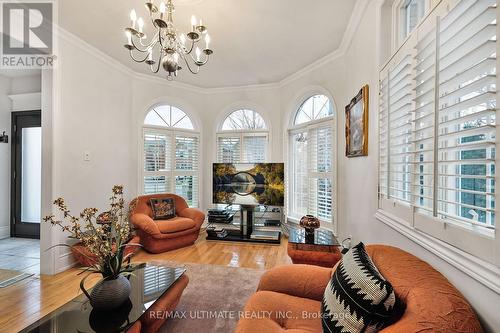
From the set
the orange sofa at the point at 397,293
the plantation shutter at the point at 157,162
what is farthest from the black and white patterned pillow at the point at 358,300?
the plantation shutter at the point at 157,162

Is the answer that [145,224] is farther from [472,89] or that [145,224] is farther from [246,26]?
[472,89]

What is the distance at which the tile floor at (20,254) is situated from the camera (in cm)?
273

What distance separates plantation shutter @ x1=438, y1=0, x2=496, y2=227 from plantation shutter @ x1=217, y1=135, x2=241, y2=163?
3551mm

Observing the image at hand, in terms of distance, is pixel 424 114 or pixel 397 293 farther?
pixel 424 114

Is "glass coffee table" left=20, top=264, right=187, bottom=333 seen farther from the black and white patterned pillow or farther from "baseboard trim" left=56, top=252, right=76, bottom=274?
"baseboard trim" left=56, top=252, right=76, bottom=274

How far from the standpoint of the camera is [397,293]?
879 millimetres

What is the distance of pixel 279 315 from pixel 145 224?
2.49 meters

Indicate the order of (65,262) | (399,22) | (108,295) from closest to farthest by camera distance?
(108,295) → (399,22) → (65,262)

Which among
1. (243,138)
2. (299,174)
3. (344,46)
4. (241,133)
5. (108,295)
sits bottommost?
(108,295)

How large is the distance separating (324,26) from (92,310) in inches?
131

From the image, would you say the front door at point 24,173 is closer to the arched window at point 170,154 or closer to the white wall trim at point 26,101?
the white wall trim at point 26,101

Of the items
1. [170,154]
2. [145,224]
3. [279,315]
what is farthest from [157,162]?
[279,315]

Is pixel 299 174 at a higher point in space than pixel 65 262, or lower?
higher

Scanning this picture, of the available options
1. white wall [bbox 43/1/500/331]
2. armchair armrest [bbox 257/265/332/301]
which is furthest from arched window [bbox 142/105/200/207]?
armchair armrest [bbox 257/265/332/301]
